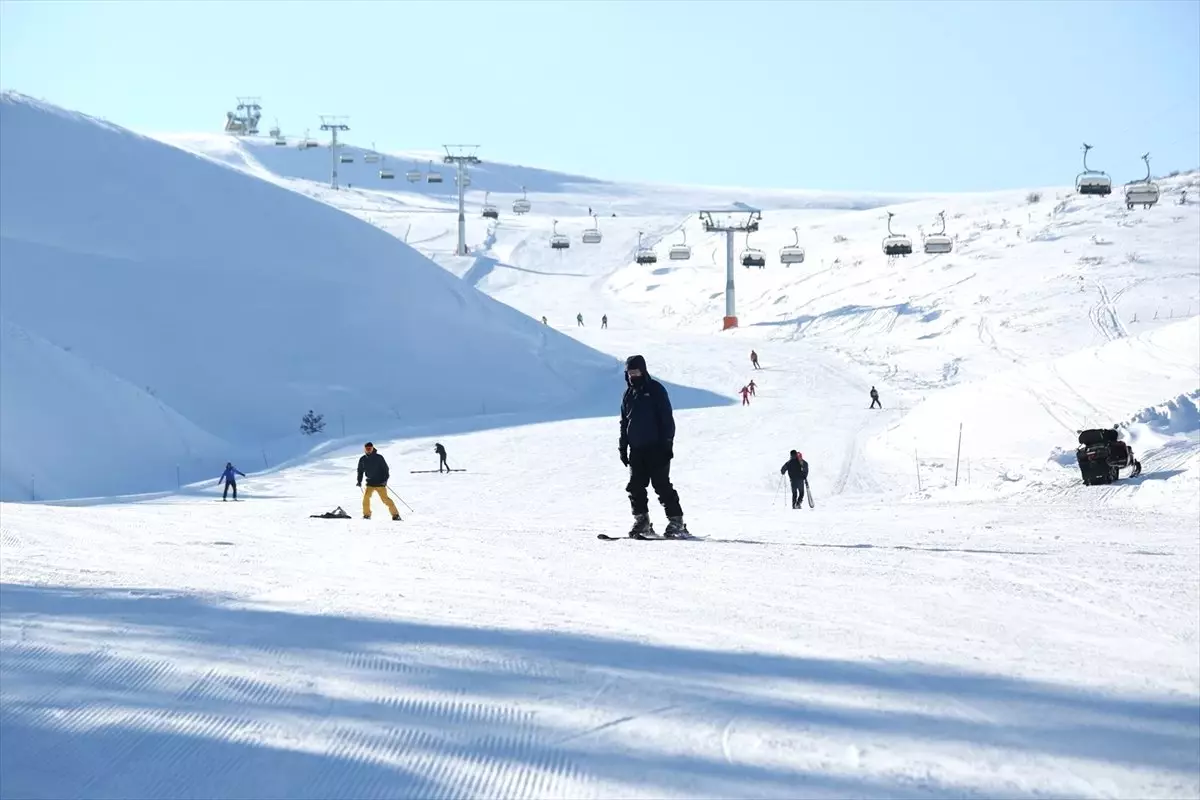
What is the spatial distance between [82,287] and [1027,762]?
166 feet

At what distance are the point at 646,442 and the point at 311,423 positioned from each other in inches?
1448

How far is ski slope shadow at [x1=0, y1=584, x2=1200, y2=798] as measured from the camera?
393cm

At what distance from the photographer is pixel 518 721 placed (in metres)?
4.46

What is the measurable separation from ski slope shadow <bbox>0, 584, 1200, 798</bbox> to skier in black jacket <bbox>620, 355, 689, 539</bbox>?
5528 millimetres

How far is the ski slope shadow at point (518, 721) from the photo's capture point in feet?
12.9

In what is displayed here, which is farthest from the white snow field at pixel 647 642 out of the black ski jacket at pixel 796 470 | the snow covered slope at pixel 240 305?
the snow covered slope at pixel 240 305

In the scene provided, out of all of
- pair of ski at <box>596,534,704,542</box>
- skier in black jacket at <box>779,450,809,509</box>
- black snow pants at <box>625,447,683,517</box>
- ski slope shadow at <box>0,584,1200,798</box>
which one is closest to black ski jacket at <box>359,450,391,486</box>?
pair of ski at <box>596,534,704,542</box>

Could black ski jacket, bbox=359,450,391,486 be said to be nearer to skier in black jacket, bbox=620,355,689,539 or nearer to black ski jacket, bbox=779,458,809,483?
skier in black jacket, bbox=620,355,689,539

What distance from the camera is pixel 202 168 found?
196 feet

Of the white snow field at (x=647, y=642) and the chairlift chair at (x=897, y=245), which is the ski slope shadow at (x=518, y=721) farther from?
the chairlift chair at (x=897, y=245)

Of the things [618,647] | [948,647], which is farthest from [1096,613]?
[618,647]

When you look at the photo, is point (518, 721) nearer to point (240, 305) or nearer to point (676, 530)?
point (676, 530)

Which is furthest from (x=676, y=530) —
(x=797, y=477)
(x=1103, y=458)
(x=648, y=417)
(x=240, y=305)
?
(x=240, y=305)

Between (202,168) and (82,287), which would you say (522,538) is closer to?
(82,287)
